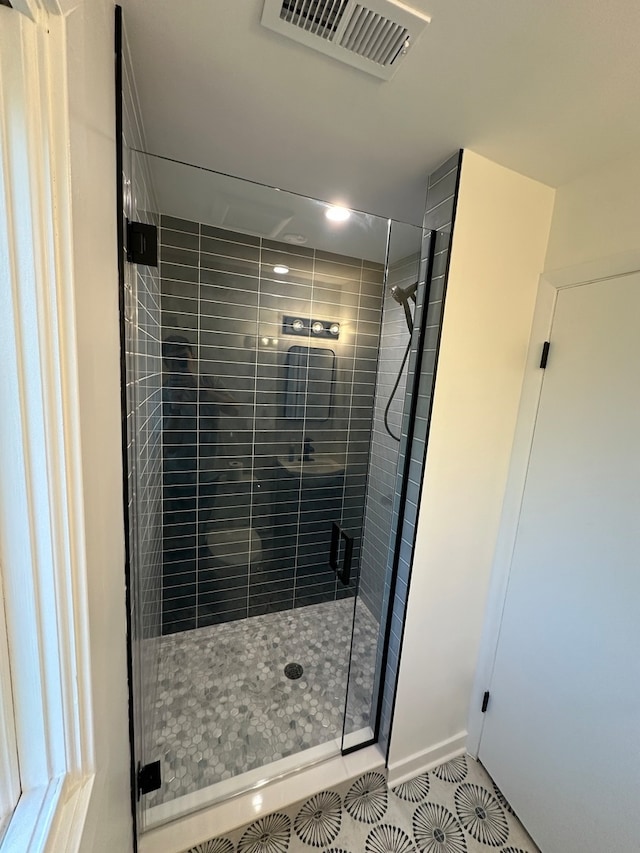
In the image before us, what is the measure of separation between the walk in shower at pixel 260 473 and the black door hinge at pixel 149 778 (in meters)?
0.02

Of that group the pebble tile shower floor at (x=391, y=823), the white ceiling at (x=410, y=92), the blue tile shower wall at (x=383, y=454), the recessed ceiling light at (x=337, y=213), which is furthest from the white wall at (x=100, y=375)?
the blue tile shower wall at (x=383, y=454)

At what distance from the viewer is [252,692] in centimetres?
176

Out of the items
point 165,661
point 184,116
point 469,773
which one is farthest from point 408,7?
point 165,661

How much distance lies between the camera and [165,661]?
192 centimetres

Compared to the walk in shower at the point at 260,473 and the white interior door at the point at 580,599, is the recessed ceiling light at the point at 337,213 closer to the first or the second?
the walk in shower at the point at 260,473

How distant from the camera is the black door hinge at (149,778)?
1146 millimetres

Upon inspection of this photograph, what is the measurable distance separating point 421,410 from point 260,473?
4.02 feet

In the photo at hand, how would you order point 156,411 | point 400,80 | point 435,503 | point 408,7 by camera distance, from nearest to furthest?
1. point 408,7
2. point 400,80
3. point 435,503
4. point 156,411

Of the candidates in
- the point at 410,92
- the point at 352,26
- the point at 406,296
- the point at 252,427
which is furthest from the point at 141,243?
the point at 252,427

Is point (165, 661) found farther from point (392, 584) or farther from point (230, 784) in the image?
point (392, 584)

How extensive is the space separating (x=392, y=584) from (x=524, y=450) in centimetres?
78

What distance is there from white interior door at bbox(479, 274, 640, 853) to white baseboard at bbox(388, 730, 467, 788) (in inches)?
7.6

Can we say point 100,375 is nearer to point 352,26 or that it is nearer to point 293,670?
point 352,26

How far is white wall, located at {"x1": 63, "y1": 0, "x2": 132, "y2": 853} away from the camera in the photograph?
534 mm
